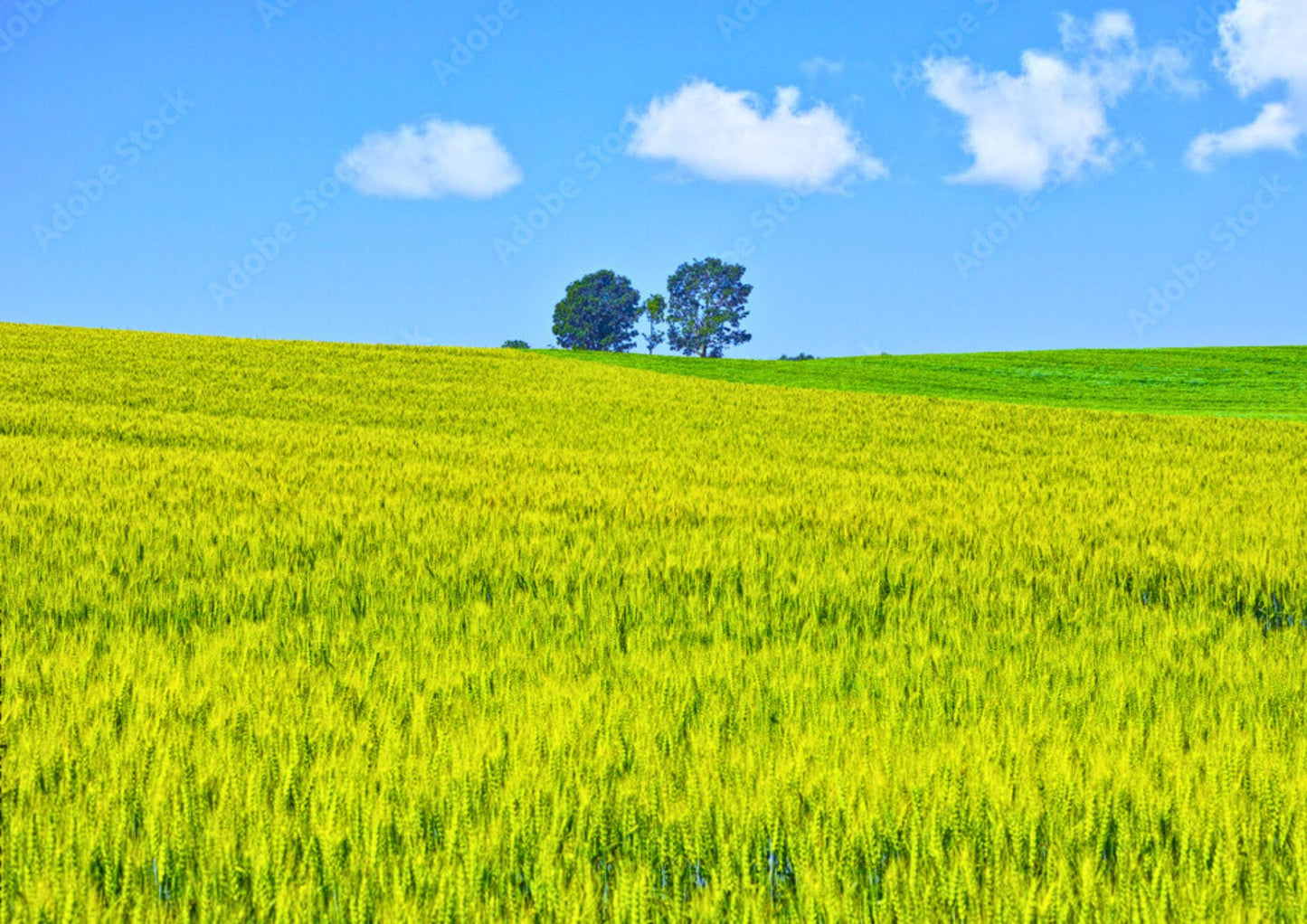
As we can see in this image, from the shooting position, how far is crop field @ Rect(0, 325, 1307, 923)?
2.35m

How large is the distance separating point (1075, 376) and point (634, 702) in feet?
125

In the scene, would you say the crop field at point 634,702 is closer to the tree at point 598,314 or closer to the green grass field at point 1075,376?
the green grass field at point 1075,376

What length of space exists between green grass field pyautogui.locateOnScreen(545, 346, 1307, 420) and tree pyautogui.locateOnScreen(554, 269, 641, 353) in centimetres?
3540

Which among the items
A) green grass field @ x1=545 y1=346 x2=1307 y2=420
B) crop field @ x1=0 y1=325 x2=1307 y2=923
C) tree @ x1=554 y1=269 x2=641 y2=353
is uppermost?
tree @ x1=554 y1=269 x2=641 y2=353

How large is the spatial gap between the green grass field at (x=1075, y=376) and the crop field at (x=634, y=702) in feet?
70.3

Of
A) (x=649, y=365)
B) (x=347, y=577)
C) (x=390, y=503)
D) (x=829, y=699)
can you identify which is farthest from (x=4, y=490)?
(x=649, y=365)

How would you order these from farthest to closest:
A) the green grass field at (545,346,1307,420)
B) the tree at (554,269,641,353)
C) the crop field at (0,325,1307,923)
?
the tree at (554,269,641,353)
the green grass field at (545,346,1307,420)
the crop field at (0,325,1307,923)

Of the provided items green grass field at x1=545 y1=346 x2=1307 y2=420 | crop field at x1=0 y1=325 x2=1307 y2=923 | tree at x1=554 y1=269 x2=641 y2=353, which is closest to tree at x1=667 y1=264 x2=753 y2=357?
tree at x1=554 y1=269 x2=641 y2=353

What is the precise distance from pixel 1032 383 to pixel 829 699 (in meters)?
34.7

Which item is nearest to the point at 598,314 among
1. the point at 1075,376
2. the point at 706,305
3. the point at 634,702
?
the point at 706,305

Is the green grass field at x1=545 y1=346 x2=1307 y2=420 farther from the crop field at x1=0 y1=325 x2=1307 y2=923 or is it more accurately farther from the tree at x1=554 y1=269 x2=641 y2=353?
the tree at x1=554 y1=269 x2=641 y2=353

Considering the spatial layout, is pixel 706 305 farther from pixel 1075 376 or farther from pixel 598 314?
pixel 1075 376

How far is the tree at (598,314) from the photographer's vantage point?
79688mm

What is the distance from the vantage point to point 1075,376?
37.4 m
